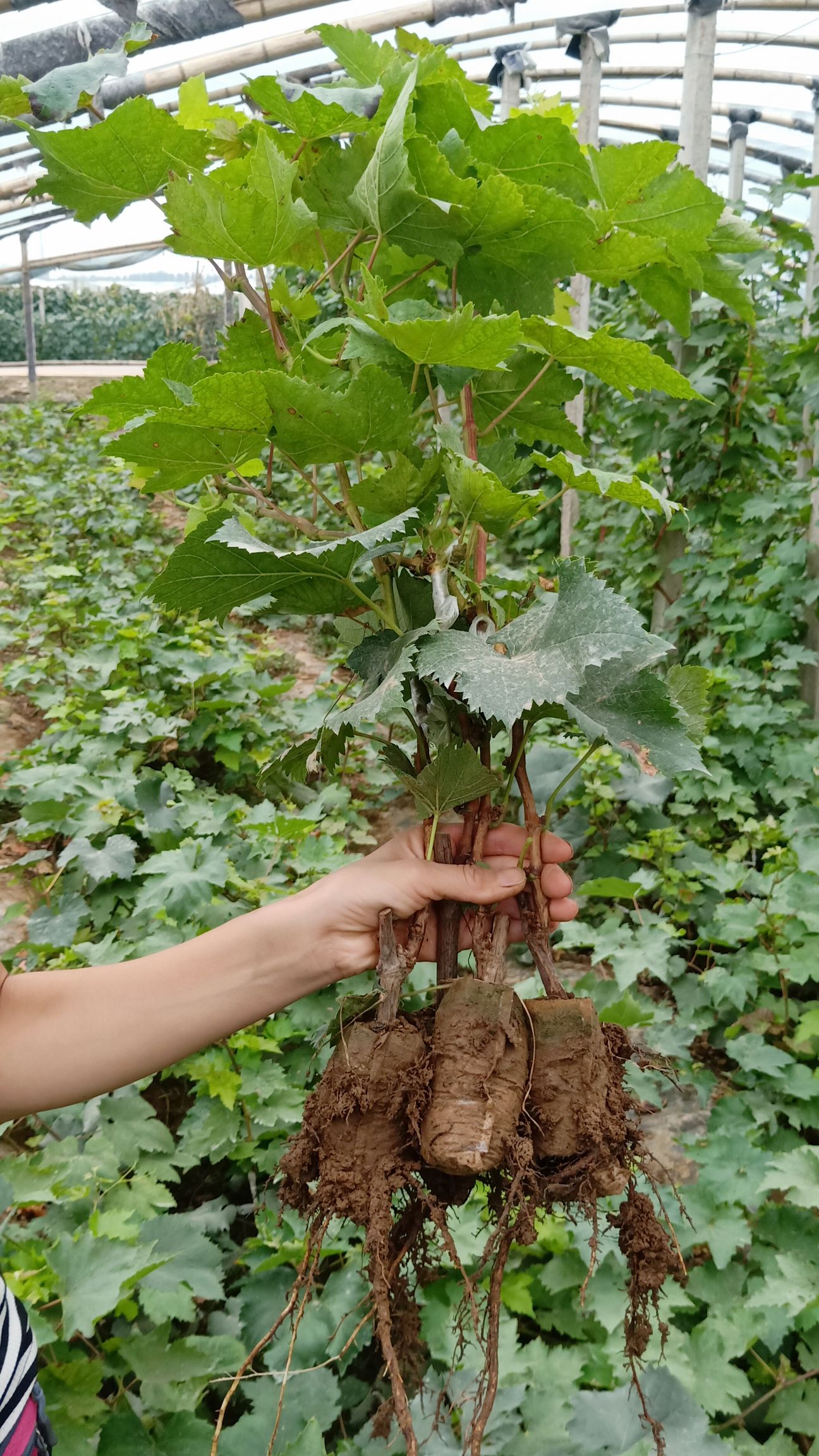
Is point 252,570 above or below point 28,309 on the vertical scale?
above

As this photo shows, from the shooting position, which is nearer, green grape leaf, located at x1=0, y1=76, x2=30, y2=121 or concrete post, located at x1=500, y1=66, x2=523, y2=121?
green grape leaf, located at x1=0, y1=76, x2=30, y2=121

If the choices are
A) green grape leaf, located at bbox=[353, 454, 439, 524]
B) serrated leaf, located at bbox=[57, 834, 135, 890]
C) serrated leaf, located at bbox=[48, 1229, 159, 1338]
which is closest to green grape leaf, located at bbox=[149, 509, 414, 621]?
green grape leaf, located at bbox=[353, 454, 439, 524]

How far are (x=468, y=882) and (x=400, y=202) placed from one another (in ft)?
2.52

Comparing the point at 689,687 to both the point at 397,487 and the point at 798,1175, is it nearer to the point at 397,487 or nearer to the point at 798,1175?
the point at 397,487

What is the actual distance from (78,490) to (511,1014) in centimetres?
768

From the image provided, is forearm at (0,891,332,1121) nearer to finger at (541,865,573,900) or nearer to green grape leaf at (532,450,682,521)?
finger at (541,865,573,900)

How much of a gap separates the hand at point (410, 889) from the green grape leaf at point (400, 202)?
2.30 ft

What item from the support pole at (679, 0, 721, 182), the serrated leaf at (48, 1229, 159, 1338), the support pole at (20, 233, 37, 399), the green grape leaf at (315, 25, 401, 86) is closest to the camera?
the green grape leaf at (315, 25, 401, 86)

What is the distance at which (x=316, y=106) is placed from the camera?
1.00 m

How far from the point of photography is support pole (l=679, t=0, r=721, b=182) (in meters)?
3.98

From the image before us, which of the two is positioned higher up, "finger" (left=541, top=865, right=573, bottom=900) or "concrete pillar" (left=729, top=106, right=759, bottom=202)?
"concrete pillar" (left=729, top=106, right=759, bottom=202)

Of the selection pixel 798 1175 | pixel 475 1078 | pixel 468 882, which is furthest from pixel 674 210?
pixel 798 1175

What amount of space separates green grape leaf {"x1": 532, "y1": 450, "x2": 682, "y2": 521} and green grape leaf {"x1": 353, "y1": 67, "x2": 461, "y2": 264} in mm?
266

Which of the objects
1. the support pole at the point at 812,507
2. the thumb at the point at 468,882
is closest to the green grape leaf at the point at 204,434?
the thumb at the point at 468,882
